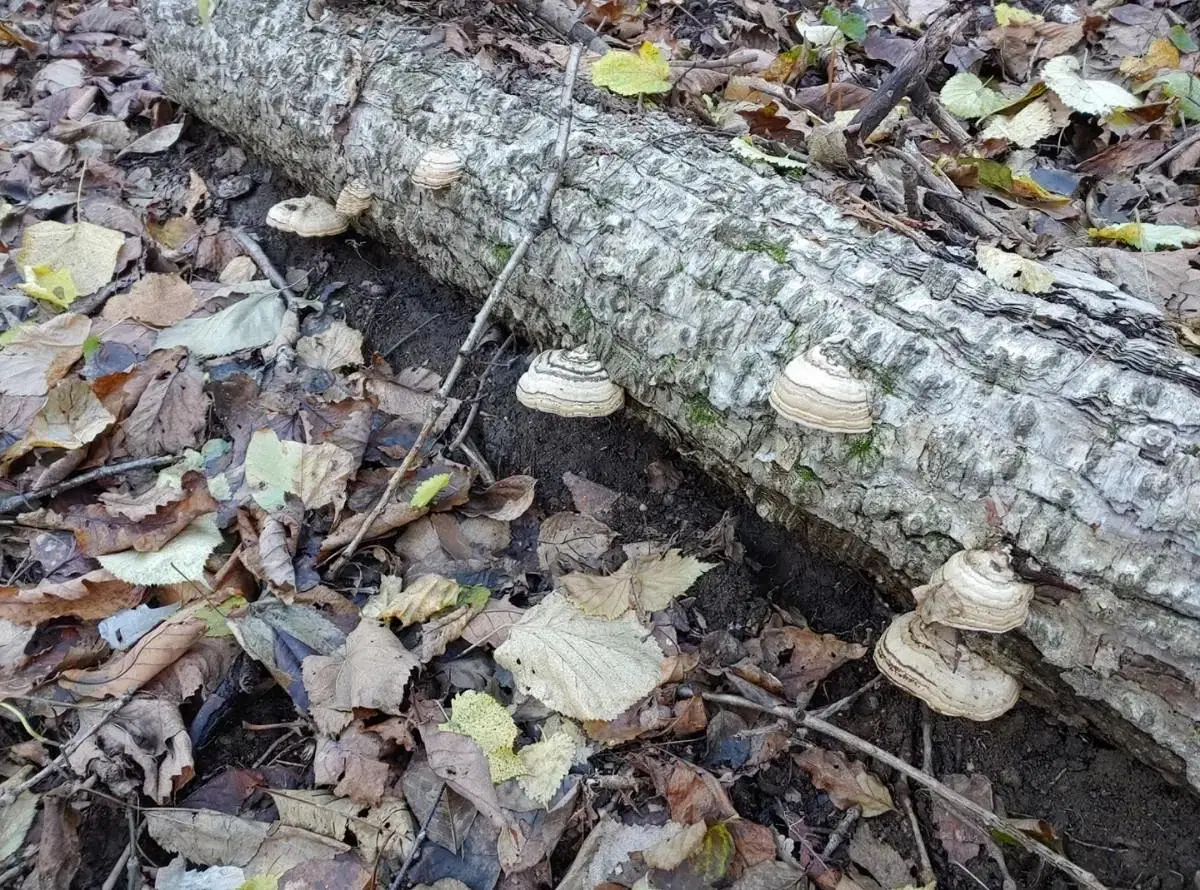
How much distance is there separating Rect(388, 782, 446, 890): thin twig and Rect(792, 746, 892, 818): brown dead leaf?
4.09 ft

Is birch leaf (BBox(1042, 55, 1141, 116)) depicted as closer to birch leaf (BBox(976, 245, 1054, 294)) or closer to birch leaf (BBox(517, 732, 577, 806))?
birch leaf (BBox(976, 245, 1054, 294))

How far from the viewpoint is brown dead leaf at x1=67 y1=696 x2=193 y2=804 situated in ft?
9.13

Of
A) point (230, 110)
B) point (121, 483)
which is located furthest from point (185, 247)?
point (121, 483)

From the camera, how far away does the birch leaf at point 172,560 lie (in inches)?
128

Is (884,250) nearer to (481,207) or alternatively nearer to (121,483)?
(481,207)

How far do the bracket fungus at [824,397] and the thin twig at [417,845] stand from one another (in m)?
1.74

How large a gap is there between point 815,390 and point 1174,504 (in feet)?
3.41

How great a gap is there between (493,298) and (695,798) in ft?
6.76

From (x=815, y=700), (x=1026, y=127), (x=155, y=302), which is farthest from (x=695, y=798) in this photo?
(x=1026, y=127)

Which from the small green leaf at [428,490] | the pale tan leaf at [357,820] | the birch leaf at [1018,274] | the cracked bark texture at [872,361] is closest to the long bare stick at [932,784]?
the cracked bark texture at [872,361]

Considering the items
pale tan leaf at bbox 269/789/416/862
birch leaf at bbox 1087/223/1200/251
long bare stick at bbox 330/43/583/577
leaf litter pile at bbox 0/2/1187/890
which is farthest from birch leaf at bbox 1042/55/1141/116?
pale tan leaf at bbox 269/789/416/862

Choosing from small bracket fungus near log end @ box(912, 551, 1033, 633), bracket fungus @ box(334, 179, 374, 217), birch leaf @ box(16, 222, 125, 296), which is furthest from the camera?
birch leaf @ box(16, 222, 125, 296)

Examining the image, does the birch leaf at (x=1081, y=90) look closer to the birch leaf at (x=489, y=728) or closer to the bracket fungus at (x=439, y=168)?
the bracket fungus at (x=439, y=168)

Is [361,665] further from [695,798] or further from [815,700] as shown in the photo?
[815,700]
